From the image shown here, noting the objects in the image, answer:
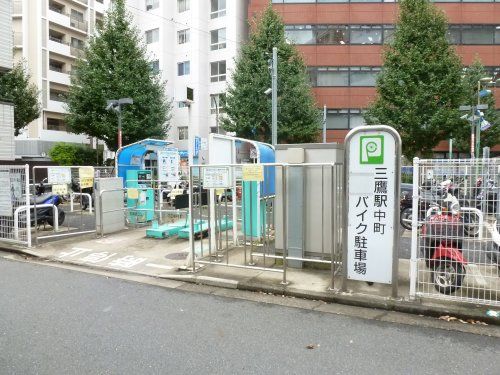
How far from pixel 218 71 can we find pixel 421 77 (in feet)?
64.7

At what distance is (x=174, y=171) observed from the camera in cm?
1282

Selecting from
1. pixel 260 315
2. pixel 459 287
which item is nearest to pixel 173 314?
pixel 260 315

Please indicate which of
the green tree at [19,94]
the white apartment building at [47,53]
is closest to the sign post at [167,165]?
the green tree at [19,94]

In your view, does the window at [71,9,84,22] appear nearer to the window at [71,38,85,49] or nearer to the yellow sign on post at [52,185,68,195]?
the window at [71,38,85,49]

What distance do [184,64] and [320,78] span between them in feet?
40.9

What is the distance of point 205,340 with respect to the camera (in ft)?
13.2

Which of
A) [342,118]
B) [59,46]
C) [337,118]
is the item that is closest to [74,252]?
[337,118]

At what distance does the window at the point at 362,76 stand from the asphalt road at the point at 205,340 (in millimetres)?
29631

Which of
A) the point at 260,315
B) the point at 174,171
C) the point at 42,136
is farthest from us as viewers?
the point at 42,136

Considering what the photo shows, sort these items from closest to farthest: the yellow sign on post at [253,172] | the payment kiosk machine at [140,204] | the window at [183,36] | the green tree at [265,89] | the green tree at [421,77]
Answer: the yellow sign on post at [253,172]
the payment kiosk machine at [140,204]
the green tree at [421,77]
the green tree at [265,89]
the window at [183,36]

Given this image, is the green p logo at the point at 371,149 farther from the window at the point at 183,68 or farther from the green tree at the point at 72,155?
the window at the point at 183,68

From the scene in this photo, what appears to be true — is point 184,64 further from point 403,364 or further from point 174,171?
point 403,364

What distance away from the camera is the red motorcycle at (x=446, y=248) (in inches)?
192

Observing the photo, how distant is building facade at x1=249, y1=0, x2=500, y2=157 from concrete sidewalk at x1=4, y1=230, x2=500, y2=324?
2556 cm
